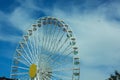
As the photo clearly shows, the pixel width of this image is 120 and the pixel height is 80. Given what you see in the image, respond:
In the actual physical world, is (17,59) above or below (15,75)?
above

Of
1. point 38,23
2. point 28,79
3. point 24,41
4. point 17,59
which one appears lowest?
point 28,79

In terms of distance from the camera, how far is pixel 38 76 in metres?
47.7

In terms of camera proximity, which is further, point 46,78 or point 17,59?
point 17,59

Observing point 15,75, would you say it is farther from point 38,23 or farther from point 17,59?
point 38,23

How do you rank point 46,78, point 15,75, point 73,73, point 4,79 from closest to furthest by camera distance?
point 73,73 → point 46,78 → point 15,75 → point 4,79

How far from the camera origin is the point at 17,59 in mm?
53281

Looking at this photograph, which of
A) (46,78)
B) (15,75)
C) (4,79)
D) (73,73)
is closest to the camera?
(73,73)

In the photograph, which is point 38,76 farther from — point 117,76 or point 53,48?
point 117,76

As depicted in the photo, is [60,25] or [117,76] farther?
[117,76]

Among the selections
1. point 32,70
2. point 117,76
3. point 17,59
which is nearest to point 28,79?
point 32,70

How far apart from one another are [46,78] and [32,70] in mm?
3729

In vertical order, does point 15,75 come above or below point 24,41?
below

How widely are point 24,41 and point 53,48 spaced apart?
9.70 m

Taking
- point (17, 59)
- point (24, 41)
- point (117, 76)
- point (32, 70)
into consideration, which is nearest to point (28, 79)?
point (32, 70)
